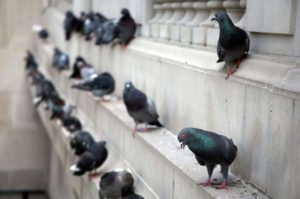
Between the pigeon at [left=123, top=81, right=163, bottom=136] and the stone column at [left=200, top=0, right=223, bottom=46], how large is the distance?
102 cm

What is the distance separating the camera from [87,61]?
13.7 m

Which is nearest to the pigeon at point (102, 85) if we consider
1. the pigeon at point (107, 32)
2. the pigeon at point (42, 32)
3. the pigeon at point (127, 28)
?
the pigeon at point (127, 28)

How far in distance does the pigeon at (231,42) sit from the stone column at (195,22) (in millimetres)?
1491

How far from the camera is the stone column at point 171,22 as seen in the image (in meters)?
8.18

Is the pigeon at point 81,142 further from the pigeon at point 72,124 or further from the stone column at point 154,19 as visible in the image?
the stone column at point 154,19

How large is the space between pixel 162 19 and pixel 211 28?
92.7 inches

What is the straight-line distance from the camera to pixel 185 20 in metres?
7.75

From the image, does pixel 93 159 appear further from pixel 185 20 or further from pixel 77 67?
pixel 77 67

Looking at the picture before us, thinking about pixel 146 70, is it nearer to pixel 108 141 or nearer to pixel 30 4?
pixel 108 141

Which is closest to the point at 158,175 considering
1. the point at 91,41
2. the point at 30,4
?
the point at 91,41

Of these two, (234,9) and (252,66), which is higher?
(234,9)

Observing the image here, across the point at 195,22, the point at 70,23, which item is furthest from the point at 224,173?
the point at 70,23

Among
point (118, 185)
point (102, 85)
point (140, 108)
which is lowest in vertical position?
point (118, 185)

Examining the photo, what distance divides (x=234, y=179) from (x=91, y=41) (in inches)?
334
